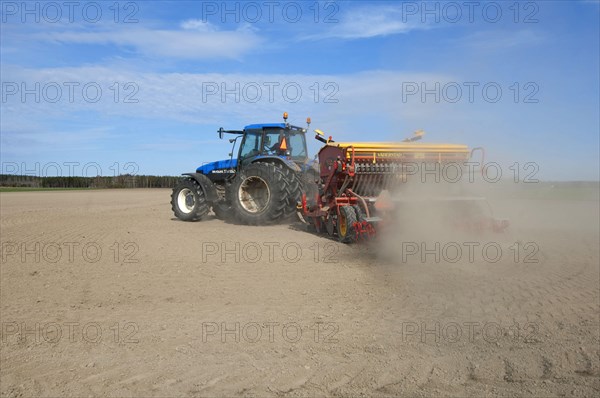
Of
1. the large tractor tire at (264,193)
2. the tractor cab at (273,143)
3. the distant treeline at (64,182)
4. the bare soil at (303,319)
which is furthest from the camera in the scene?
the distant treeline at (64,182)

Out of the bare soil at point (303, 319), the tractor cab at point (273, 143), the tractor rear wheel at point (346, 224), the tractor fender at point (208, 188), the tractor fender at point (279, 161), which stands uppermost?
the tractor cab at point (273, 143)

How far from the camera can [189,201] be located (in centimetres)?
1359

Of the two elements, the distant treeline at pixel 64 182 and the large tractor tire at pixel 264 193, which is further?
the distant treeline at pixel 64 182

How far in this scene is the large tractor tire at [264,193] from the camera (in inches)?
437

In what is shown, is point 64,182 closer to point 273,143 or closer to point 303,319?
point 273,143

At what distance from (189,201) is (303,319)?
9.36m

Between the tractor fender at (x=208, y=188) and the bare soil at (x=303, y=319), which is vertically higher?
the tractor fender at (x=208, y=188)

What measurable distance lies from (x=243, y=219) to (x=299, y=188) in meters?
1.60

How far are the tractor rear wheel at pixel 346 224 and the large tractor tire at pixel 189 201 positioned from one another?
502cm

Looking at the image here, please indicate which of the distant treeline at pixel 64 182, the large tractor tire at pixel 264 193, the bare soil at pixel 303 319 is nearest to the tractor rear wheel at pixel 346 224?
the bare soil at pixel 303 319

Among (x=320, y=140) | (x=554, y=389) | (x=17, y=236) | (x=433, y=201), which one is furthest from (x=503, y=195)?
(x=17, y=236)

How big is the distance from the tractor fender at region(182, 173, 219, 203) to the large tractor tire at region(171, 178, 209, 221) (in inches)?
4.9

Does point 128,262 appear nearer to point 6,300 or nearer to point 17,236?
point 6,300

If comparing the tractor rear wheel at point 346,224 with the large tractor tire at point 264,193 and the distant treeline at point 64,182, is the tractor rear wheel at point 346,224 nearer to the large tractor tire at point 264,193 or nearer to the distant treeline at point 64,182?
the large tractor tire at point 264,193
